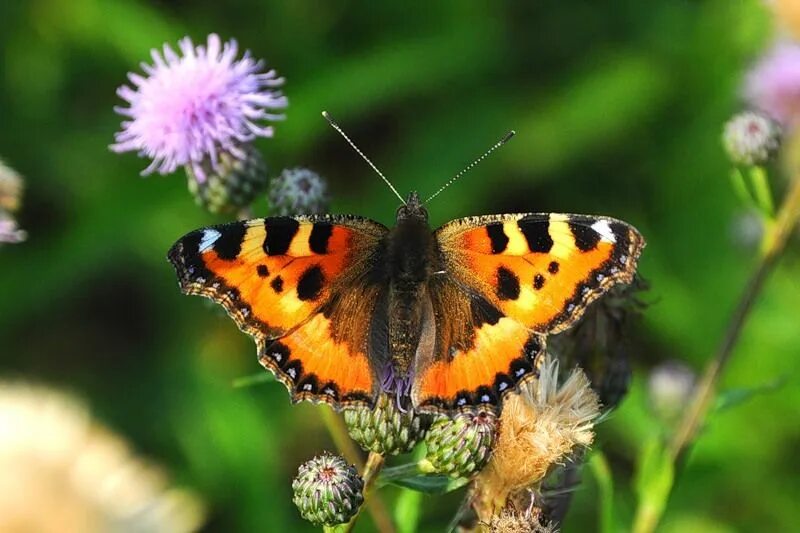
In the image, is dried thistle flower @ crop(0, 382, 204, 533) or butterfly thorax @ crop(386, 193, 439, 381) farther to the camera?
butterfly thorax @ crop(386, 193, 439, 381)

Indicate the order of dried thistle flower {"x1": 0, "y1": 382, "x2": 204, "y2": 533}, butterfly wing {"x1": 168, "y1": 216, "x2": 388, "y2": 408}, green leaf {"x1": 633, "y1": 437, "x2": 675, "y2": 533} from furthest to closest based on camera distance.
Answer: green leaf {"x1": 633, "y1": 437, "x2": 675, "y2": 533} < butterfly wing {"x1": 168, "y1": 216, "x2": 388, "y2": 408} < dried thistle flower {"x1": 0, "y1": 382, "x2": 204, "y2": 533}

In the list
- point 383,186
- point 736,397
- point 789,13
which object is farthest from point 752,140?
point 383,186

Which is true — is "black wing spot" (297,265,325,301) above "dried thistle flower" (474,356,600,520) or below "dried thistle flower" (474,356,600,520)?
above

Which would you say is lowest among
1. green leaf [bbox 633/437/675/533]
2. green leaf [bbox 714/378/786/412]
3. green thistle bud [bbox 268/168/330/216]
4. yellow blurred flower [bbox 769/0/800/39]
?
green leaf [bbox 633/437/675/533]

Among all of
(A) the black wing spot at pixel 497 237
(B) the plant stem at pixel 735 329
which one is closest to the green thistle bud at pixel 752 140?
(B) the plant stem at pixel 735 329

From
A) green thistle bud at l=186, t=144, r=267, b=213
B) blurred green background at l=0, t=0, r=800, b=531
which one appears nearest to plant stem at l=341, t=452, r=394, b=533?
green thistle bud at l=186, t=144, r=267, b=213

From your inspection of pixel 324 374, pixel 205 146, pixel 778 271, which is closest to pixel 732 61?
pixel 778 271

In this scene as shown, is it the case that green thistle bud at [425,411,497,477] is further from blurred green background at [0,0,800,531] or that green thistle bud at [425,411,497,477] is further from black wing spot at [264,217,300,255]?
blurred green background at [0,0,800,531]

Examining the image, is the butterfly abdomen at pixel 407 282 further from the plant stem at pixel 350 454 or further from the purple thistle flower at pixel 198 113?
the purple thistle flower at pixel 198 113

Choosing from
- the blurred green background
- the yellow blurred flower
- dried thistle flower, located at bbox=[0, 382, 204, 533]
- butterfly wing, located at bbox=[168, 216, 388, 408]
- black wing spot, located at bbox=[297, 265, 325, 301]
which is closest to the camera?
dried thistle flower, located at bbox=[0, 382, 204, 533]
